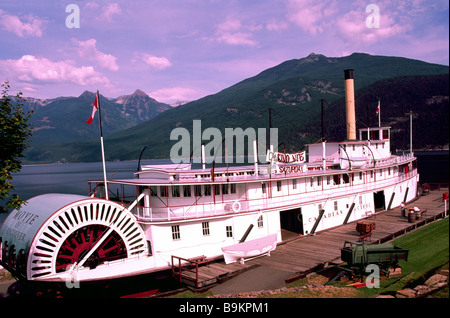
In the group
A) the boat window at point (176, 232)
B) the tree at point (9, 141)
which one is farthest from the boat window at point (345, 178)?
the tree at point (9, 141)

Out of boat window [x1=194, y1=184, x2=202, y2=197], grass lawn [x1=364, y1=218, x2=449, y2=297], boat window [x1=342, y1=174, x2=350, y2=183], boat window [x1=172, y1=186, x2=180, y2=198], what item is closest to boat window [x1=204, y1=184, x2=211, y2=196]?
boat window [x1=194, y1=184, x2=202, y2=197]

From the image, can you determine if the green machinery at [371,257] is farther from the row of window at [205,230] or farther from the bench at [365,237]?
the row of window at [205,230]

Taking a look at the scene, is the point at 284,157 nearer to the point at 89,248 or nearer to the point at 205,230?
the point at 205,230

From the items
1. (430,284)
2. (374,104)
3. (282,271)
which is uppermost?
(374,104)

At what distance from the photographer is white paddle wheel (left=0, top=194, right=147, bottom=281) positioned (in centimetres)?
1723

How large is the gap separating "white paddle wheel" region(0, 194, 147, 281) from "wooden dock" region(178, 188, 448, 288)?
4.49m

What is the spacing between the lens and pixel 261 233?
76.7 feet

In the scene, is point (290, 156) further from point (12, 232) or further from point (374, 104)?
point (374, 104)

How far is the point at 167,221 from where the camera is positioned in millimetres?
19750

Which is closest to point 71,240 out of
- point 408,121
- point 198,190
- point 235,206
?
point 198,190

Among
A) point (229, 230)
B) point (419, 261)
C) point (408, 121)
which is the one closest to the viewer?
point (419, 261)

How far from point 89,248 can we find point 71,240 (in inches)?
42.6

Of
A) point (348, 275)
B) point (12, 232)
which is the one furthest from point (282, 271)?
point (12, 232)

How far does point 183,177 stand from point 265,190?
648cm
